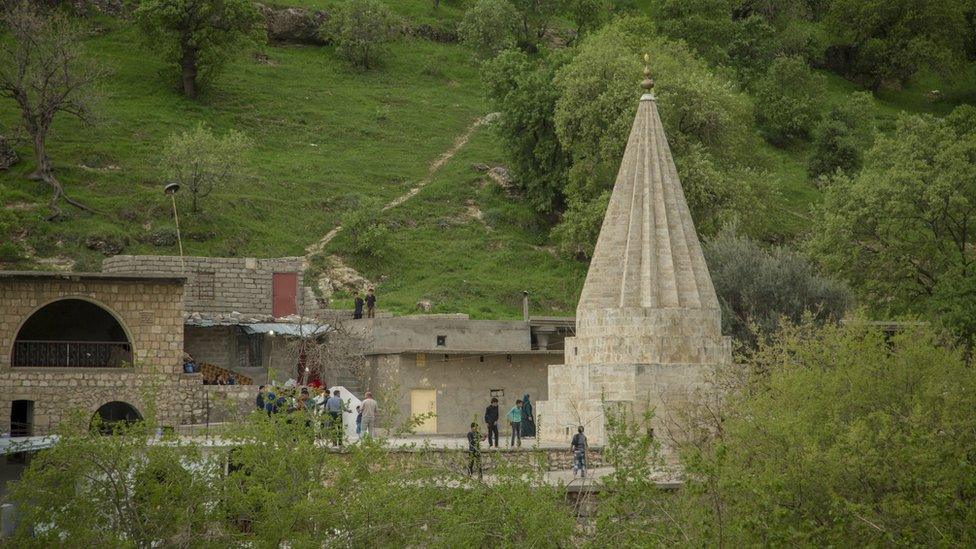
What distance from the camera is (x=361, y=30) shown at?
2891 inches

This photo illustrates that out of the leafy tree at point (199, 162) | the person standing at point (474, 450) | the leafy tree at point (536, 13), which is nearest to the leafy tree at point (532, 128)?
the leafy tree at point (199, 162)

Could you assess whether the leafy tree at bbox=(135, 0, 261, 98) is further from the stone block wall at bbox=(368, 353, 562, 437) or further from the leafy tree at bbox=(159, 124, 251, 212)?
the stone block wall at bbox=(368, 353, 562, 437)

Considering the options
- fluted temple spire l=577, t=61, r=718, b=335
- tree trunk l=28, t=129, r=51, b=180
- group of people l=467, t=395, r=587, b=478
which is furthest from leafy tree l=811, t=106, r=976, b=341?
tree trunk l=28, t=129, r=51, b=180

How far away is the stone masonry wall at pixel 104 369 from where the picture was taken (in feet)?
120

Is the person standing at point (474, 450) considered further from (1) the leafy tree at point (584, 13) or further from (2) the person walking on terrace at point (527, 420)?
(1) the leafy tree at point (584, 13)

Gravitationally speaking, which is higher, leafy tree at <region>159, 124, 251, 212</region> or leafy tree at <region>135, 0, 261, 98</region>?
leafy tree at <region>135, 0, 261, 98</region>

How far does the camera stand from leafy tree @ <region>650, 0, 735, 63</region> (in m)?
72.2

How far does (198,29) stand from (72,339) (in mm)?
26320

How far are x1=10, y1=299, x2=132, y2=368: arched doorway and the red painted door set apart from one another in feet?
15.3

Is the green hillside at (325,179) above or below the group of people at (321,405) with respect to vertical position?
above

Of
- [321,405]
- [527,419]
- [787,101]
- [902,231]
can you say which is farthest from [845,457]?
[787,101]

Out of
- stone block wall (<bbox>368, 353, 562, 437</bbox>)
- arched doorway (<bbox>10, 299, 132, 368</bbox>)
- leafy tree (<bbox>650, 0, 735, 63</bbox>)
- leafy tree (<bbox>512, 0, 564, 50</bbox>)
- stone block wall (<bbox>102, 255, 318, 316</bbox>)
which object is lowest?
stone block wall (<bbox>368, 353, 562, 437</bbox>)

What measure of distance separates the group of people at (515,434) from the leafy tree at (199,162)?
22.3 m

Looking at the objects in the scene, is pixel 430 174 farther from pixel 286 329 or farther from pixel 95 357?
pixel 95 357
